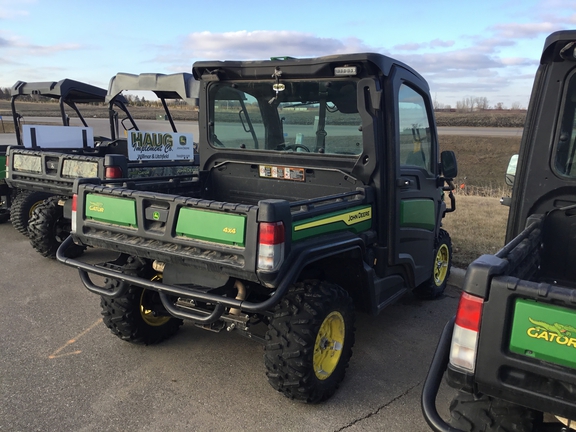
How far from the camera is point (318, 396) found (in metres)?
3.34

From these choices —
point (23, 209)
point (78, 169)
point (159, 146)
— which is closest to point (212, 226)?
point (78, 169)

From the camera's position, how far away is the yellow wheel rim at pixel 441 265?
17.8ft

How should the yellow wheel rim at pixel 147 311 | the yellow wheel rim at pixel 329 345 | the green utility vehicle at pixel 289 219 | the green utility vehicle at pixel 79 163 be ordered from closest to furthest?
the green utility vehicle at pixel 289 219, the yellow wheel rim at pixel 329 345, the yellow wheel rim at pixel 147 311, the green utility vehicle at pixel 79 163

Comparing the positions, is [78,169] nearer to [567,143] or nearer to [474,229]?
[567,143]

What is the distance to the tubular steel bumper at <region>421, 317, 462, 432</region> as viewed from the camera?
209 centimetres

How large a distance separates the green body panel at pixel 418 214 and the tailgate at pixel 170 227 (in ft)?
5.76

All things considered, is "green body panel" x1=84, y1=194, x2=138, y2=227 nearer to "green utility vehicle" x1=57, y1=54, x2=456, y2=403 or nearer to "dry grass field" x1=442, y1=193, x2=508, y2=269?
"green utility vehicle" x1=57, y1=54, x2=456, y2=403

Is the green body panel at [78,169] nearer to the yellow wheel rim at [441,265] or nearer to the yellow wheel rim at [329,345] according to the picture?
the yellow wheel rim at [329,345]

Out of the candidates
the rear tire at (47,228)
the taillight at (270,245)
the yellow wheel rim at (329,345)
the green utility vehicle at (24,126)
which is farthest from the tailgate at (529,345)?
the green utility vehicle at (24,126)

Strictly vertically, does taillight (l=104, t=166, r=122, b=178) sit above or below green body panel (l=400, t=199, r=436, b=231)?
above

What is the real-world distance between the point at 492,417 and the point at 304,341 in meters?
1.26

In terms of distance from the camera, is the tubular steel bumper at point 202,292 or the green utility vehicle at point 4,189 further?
the green utility vehicle at point 4,189

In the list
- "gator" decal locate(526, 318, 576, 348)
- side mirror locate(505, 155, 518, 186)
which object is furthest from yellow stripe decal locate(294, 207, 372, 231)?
"gator" decal locate(526, 318, 576, 348)

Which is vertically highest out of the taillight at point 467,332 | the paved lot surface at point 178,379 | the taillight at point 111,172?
the taillight at point 111,172
